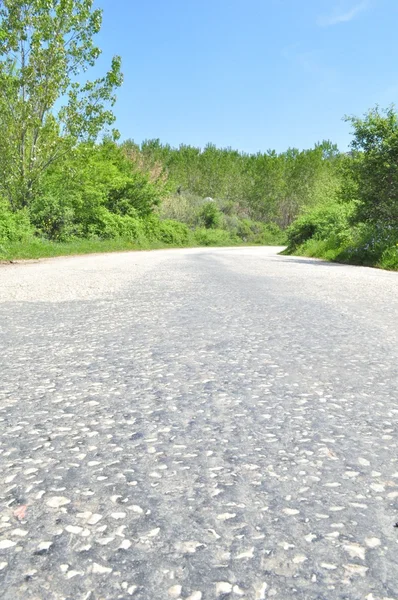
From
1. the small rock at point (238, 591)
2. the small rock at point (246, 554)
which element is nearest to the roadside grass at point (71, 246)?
the small rock at point (246, 554)

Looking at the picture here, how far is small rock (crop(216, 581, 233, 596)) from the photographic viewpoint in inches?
46.7

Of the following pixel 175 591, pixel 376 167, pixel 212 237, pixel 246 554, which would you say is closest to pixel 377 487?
pixel 246 554

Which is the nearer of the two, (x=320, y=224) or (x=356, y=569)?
(x=356, y=569)

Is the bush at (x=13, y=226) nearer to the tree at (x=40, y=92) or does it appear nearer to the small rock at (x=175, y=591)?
the tree at (x=40, y=92)

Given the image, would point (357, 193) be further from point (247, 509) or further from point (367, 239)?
point (247, 509)

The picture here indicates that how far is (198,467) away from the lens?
1.82m

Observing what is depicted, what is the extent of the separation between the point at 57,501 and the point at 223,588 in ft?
2.11

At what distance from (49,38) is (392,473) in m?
21.9

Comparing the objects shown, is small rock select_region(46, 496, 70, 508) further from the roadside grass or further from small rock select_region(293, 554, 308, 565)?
the roadside grass

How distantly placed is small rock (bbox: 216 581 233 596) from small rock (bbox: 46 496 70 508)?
599 millimetres

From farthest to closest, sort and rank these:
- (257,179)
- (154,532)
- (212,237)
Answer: (257,179)
(212,237)
(154,532)

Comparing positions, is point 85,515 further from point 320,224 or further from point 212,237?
point 212,237

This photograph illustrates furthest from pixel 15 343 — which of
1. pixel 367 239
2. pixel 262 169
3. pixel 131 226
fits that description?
pixel 262 169

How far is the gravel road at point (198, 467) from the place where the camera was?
126cm
